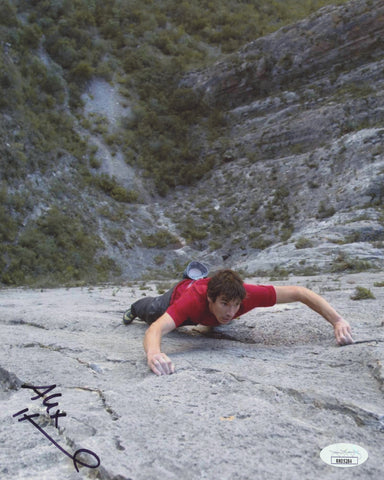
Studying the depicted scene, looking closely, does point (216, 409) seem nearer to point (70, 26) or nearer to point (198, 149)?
point (198, 149)

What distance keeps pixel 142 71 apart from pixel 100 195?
1125 centimetres

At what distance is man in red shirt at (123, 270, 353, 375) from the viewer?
295 cm

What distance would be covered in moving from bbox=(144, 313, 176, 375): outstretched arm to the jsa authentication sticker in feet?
3.97

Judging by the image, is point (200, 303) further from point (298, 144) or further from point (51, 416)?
point (298, 144)

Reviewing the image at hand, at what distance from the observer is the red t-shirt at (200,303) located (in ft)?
10.7

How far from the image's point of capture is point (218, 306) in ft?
10.4

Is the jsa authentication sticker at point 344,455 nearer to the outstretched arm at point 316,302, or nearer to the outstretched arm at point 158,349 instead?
the outstretched arm at point 158,349

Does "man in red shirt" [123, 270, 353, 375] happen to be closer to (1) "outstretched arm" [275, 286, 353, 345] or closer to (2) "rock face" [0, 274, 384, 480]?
(1) "outstretched arm" [275, 286, 353, 345]

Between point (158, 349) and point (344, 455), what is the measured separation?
1446 mm

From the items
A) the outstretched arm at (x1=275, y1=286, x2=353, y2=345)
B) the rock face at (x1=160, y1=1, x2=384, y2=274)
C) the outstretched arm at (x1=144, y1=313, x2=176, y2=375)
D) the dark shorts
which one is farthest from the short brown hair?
the rock face at (x1=160, y1=1, x2=384, y2=274)

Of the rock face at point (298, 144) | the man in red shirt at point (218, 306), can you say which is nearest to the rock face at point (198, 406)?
the man in red shirt at point (218, 306)

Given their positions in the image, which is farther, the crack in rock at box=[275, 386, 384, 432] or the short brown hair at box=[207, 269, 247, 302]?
the short brown hair at box=[207, 269, 247, 302]

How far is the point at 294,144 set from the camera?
65.3ft

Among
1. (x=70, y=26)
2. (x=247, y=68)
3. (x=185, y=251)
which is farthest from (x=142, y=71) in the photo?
(x=185, y=251)
